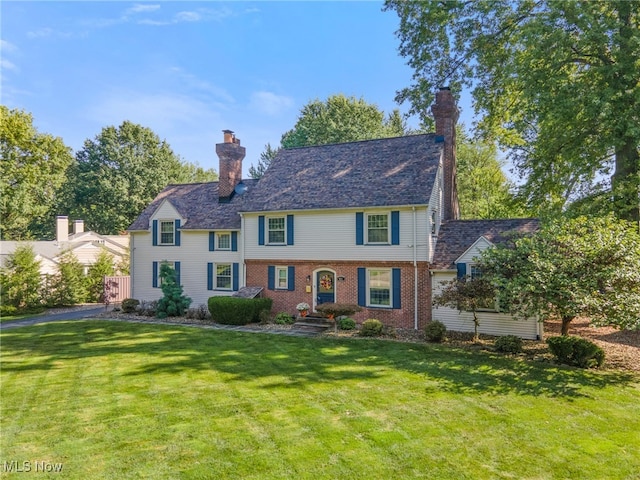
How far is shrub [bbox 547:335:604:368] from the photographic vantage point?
1123 cm

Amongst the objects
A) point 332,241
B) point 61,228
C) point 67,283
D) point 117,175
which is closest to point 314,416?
point 332,241

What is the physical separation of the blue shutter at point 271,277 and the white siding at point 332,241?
0.54 meters

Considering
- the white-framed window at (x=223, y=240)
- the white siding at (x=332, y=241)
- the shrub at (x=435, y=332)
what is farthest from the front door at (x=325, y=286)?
the white-framed window at (x=223, y=240)

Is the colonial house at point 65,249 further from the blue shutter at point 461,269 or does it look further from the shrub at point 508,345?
the shrub at point 508,345

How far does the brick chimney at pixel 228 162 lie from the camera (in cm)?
2302

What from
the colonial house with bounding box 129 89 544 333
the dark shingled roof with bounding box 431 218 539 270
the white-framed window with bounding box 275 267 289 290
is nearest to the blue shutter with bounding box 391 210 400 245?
the colonial house with bounding box 129 89 544 333

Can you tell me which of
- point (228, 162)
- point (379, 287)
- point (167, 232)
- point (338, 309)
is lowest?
point (338, 309)

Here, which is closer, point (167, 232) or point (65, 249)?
point (167, 232)

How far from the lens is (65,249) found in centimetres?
2659

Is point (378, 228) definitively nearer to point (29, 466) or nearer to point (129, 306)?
point (29, 466)

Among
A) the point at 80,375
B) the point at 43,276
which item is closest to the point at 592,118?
the point at 80,375

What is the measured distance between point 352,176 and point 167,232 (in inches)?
466

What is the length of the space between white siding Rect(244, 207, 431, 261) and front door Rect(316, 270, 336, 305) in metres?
0.87

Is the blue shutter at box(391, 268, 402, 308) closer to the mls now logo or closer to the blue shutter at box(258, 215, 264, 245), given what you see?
the blue shutter at box(258, 215, 264, 245)
